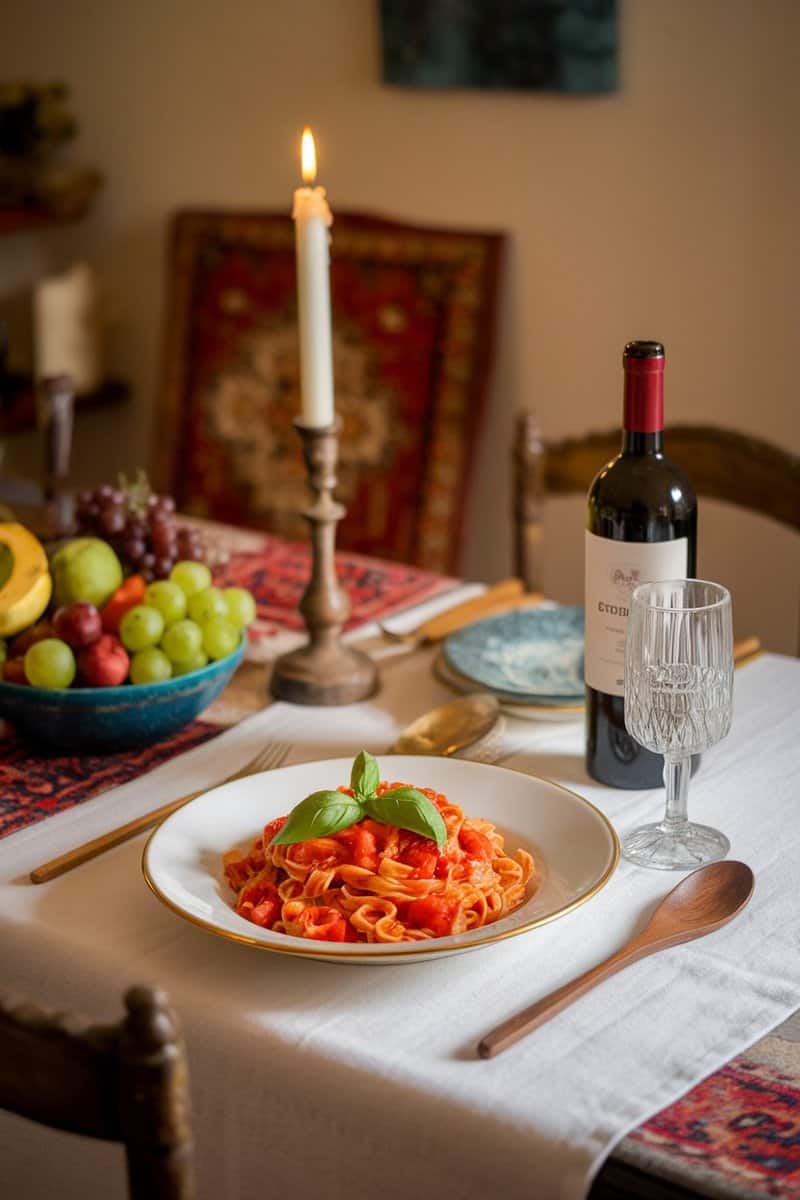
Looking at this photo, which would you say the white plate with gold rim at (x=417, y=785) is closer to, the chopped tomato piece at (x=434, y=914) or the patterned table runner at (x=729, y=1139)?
the chopped tomato piece at (x=434, y=914)

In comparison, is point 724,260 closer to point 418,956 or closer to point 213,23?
point 213,23

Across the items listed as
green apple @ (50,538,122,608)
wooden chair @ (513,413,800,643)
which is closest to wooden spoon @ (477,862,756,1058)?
green apple @ (50,538,122,608)

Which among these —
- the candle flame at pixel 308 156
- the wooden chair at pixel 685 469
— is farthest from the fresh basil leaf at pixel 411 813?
the wooden chair at pixel 685 469

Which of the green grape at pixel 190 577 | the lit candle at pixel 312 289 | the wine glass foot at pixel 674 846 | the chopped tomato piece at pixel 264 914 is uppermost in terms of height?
the lit candle at pixel 312 289

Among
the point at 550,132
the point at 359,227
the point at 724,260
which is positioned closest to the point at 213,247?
the point at 359,227

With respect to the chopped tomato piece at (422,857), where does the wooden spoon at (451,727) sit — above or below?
below

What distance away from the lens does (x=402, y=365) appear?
104 inches

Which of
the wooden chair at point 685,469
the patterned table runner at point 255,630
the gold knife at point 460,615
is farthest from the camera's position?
the wooden chair at point 685,469

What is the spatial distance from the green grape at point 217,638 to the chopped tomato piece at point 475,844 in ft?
1.16

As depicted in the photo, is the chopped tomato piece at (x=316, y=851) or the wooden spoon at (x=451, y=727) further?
the wooden spoon at (x=451, y=727)

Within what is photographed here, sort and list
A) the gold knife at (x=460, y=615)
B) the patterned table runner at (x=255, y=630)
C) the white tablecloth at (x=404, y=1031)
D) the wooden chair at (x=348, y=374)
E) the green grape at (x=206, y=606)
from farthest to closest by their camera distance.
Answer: the wooden chair at (x=348, y=374) → the gold knife at (x=460, y=615) → the green grape at (x=206, y=606) → the patterned table runner at (x=255, y=630) → the white tablecloth at (x=404, y=1031)

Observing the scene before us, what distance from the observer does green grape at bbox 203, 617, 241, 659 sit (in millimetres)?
1216

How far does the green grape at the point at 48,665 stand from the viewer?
114 centimetres

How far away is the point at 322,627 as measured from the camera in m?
1.33
